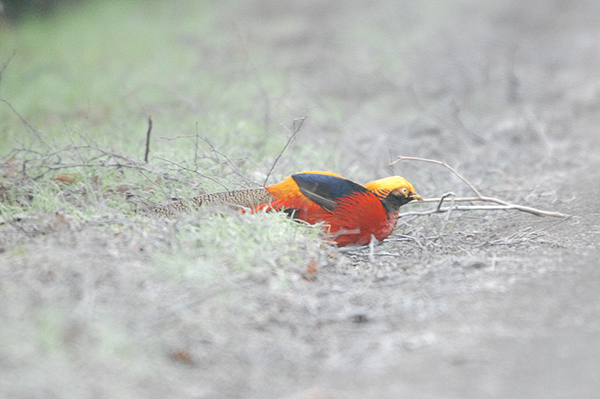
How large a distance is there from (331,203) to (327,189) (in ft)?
0.28

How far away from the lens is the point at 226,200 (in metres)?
3.42

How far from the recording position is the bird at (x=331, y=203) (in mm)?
3357

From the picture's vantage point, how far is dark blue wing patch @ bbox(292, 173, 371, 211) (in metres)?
3.36

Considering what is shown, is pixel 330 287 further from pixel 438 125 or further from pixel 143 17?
pixel 143 17

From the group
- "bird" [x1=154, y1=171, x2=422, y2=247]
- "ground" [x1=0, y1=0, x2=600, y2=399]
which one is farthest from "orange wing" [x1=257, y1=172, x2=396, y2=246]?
"ground" [x1=0, y1=0, x2=600, y2=399]

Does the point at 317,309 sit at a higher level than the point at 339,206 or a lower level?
lower

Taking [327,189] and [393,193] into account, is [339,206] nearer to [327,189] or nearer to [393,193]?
[327,189]

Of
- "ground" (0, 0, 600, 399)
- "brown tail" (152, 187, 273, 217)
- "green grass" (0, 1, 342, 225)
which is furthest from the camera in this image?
"green grass" (0, 1, 342, 225)

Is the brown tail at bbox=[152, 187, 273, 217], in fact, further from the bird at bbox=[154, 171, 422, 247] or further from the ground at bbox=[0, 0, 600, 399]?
the ground at bbox=[0, 0, 600, 399]

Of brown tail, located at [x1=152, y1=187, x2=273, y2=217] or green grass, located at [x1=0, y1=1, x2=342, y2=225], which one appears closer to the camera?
brown tail, located at [x1=152, y1=187, x2=273, y2=217]

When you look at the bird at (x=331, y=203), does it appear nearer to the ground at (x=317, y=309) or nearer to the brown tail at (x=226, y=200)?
the brown tail at (x=226, y=200)

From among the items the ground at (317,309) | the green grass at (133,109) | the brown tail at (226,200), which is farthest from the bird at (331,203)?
the green grass at (133,109)

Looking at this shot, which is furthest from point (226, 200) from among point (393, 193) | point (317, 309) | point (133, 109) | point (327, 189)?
point (133, 109)

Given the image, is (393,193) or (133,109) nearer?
(393,193)
